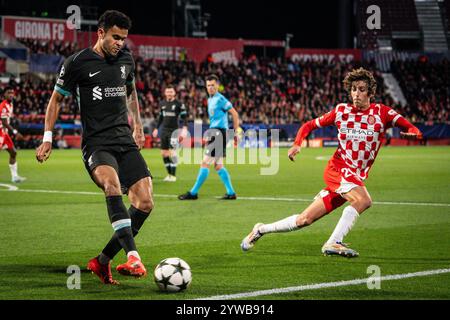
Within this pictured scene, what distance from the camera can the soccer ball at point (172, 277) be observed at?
680 centimetres

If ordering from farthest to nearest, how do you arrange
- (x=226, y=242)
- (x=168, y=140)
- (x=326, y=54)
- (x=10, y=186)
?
(x=326, y=54)
(x=168, y=140)
(x=10, y=186)
(x=226, y=242)

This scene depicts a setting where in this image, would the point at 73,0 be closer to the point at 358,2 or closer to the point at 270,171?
the point at 358,2

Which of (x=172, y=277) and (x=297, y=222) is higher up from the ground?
(x=297, y=222)

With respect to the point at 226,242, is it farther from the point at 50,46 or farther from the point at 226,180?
the point at 50,46

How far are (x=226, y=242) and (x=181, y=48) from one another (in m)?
42.5

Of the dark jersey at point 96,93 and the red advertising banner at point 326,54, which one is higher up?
the red advertising banner at point 326,54

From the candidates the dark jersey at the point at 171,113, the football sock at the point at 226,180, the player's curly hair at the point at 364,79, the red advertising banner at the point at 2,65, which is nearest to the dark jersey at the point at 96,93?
the player's curly hair at the point at 364,79

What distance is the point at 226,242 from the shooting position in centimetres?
1009

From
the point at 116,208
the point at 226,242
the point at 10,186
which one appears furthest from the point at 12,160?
the point at 116,208

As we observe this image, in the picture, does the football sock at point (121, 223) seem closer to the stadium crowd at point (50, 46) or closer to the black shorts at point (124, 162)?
the black shorts at point (124, 162)

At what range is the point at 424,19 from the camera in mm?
61312

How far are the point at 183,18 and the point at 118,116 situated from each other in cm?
4690

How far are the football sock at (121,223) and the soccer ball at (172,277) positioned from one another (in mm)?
416

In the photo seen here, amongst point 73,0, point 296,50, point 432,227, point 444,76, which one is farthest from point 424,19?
point 432,227
